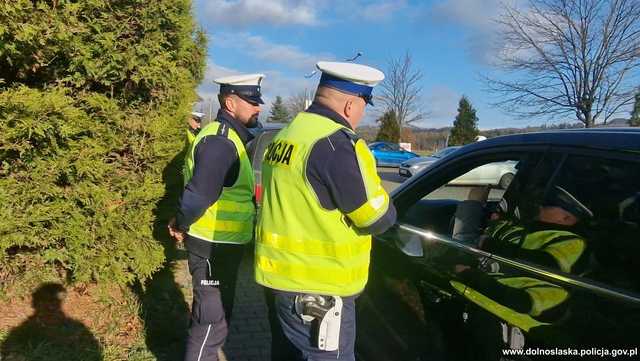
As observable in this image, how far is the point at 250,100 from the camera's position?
328 centimetres

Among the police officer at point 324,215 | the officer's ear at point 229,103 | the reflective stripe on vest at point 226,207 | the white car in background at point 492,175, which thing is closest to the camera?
the police officer at point 324,215

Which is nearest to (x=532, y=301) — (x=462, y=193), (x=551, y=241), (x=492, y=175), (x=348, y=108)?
(x=551, y=241)

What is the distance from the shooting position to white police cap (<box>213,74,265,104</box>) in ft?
10.6

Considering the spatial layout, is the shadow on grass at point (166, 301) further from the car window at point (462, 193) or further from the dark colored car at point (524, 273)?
the car window at point (462, 193)

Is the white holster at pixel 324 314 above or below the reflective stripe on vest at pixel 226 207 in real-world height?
below

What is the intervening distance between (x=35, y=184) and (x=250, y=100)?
1.53 metres

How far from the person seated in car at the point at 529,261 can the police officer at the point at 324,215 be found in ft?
1.54

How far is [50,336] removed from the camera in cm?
368

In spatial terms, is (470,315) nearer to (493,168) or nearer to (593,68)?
(493,168)

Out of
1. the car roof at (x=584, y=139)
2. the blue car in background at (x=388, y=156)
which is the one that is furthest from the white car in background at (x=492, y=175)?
the blue car in background at (x=388, y=156)

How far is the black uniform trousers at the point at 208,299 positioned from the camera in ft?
10.1

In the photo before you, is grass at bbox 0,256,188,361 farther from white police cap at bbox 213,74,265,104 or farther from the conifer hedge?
white police cap at bbox 213,74,265,104

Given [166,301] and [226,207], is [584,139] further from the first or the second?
[166,301]

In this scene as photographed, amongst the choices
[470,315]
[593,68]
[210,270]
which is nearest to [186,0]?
[210,270]
